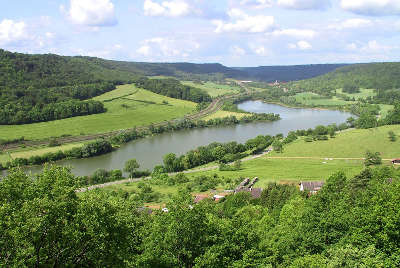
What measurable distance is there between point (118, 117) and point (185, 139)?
83.0 feet

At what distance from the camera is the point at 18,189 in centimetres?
968

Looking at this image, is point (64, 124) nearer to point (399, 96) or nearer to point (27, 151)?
point (27, 151)

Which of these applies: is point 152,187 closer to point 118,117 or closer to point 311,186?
point 311,186

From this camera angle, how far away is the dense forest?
15212 cm

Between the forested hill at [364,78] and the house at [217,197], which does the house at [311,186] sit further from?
the forested hill at [364,78]

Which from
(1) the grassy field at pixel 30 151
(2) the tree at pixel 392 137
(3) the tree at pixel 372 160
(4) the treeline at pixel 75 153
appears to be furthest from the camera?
(2) the tree at pixel 392 137

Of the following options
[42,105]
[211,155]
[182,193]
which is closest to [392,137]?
[211,155]

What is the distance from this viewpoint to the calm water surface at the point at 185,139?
195 ft

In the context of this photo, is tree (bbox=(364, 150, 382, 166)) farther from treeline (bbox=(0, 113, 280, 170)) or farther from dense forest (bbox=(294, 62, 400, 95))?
dense forest (bbox=(294, 62, 400, 95))

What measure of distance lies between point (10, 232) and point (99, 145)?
193 feet

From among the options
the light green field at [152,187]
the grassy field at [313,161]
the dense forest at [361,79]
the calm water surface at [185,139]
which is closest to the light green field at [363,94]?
the dense forest at [361,79]

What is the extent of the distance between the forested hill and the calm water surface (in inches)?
1907

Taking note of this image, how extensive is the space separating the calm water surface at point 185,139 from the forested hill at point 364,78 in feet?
159

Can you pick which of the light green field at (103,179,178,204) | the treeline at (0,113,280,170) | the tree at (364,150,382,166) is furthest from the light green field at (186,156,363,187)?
the treeline at (0,113,280,170)
